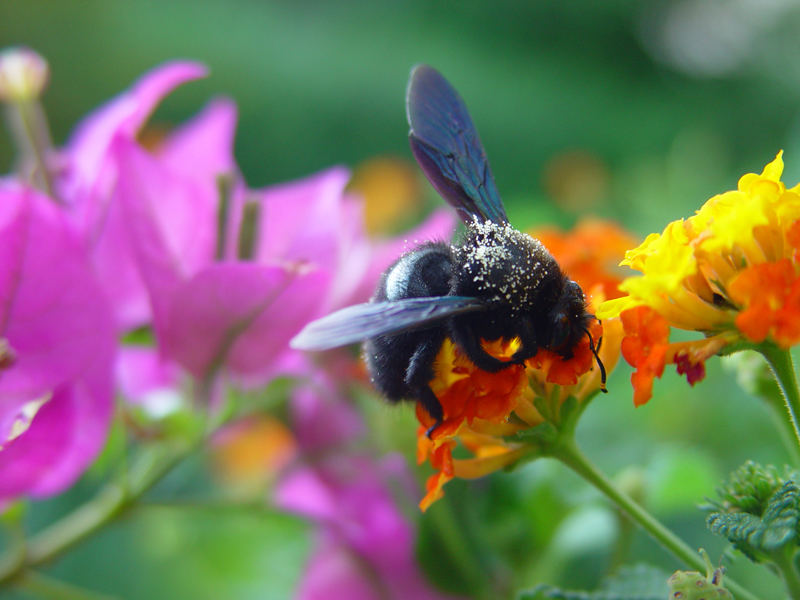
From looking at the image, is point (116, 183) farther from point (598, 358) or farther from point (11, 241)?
point (598, 358)

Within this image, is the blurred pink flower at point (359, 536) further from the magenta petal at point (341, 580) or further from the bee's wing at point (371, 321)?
the bee's wing at point (371, 321)

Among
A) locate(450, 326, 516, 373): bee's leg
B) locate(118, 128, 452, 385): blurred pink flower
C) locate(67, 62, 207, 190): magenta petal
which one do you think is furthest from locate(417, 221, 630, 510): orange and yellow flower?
locate(67, 62, 207, 190): magenta petal

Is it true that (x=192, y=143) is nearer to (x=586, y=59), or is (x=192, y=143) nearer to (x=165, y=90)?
(x=165, y=90)

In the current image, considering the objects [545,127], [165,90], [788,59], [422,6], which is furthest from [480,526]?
[788,59]

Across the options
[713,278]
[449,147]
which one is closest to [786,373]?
[713,278]

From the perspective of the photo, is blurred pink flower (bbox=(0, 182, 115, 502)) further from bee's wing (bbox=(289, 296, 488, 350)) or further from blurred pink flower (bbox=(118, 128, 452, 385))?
bee's wing (bbox=(289, 296, 488, 350))

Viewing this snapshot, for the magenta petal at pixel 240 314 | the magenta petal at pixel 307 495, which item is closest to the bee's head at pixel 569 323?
the magenta petal at pixel 240 314

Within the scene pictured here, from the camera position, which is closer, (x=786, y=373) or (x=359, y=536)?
(x=786, y=373)
